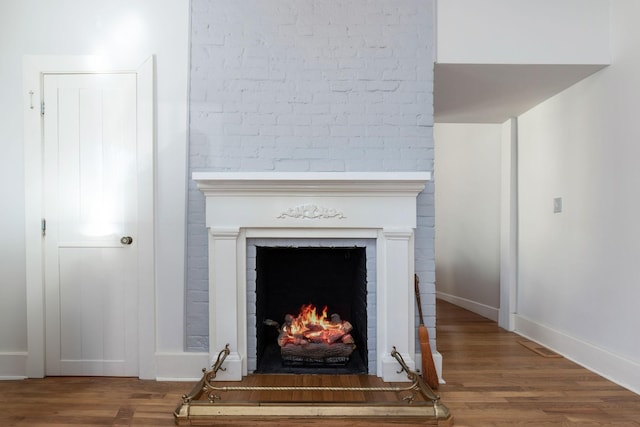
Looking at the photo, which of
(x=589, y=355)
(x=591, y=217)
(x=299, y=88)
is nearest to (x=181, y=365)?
(x=299, y=88)

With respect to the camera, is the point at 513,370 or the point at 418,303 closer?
the point at 418,303

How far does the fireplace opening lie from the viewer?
9.31 feet

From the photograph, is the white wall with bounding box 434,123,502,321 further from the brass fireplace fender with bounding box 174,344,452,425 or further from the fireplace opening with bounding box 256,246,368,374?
the brass fireplace fender with bounding box 174,344,452,425

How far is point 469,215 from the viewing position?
529 cm

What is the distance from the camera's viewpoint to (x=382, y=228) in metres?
2.71

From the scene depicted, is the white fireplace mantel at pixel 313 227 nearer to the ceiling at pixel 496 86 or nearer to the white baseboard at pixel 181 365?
the white baseboard at pixel 181 365

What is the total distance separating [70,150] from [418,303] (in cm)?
236

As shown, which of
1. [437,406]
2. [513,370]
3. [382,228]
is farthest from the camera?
[513,370]

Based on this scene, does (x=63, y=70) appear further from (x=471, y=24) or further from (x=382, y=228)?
(x=471, y=24)

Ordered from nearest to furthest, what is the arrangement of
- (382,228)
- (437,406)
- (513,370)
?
1. (437,406)
2. (382,228)
3. (513,370)

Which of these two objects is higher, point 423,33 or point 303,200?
point 423,33

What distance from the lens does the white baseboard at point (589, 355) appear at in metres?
2.67

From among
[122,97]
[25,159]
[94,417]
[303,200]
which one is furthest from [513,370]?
[25,159]

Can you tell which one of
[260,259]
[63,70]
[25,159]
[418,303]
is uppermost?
[63,70]
